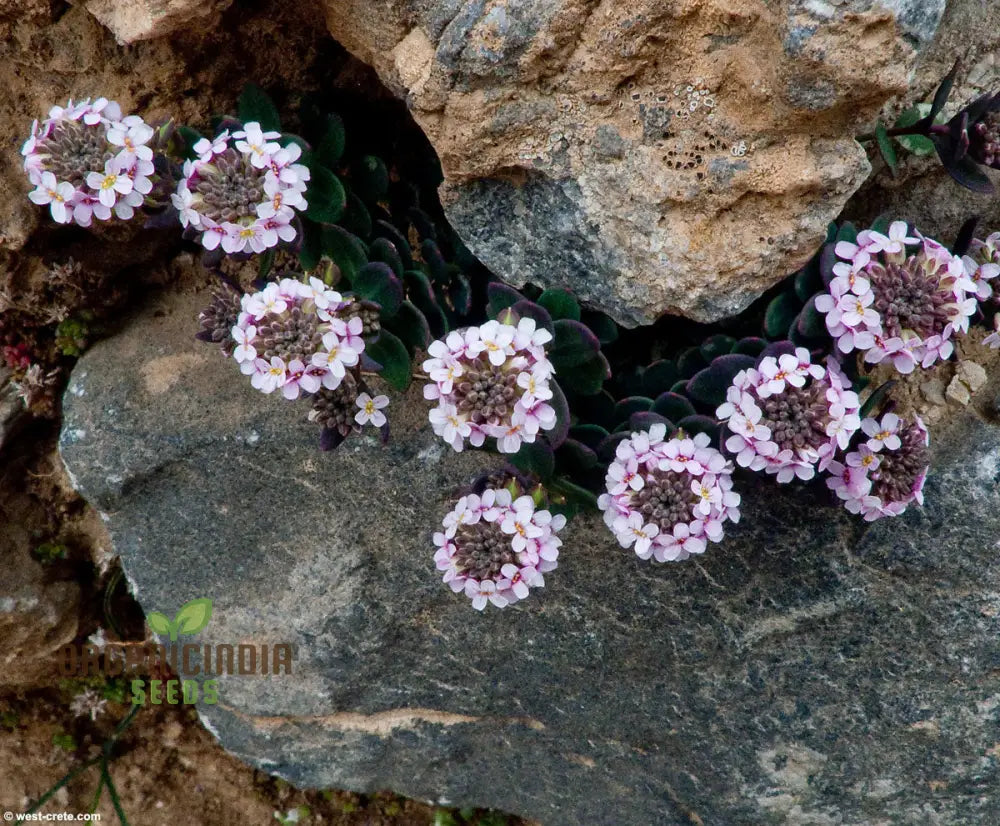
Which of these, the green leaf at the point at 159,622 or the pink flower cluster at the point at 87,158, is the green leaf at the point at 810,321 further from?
the green leaf at the point at 159,622

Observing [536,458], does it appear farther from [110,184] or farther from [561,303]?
[110,184]

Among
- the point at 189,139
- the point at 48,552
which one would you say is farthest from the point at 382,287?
the point at 48,552

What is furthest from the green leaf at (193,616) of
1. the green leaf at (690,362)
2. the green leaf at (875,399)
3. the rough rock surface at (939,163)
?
the rough rock surface at (939,163)

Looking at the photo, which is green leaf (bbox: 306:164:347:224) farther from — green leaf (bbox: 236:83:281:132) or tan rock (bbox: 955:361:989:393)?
tan rock (bbox: 955:361:989:393)

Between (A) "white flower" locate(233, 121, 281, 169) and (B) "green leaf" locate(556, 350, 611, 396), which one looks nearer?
(A) "white flower" locate(233, 121, 281, 169)

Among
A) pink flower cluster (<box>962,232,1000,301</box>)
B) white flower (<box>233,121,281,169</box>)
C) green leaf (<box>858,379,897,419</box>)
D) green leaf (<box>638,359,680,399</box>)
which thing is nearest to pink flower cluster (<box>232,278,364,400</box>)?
white flower (<box>233,121,281,169</box>)

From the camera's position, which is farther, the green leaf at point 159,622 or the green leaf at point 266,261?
the green leaf at point 159,622
